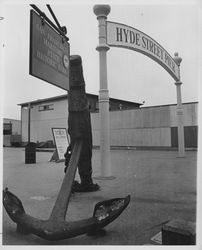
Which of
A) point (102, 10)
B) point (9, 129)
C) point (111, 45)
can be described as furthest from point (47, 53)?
point (111, 45)

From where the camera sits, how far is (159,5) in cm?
298

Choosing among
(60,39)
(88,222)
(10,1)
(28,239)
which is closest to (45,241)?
(28,239)

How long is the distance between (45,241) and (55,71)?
175 centimetres

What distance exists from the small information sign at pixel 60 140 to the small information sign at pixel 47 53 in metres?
5.70

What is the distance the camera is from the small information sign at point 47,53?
100 inches

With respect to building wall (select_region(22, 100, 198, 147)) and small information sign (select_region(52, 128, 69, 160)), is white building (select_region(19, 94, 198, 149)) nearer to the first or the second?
building wall (select_region(22, 100, 198, 147))

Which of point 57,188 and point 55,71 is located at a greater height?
point 55,71

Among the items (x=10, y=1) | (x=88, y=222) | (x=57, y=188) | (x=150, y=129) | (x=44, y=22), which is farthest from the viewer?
(x=150, y=129)

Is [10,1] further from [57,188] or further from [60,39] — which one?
[57,188]

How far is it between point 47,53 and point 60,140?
A: 6.44 m

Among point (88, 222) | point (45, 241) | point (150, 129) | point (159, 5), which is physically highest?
point (159, 5)

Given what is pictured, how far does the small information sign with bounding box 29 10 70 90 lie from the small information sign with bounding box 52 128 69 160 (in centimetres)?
570

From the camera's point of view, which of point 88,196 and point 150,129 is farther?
point 150,129

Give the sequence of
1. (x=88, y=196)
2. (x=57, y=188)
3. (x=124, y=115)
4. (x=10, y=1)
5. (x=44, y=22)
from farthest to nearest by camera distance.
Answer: (x=124, y=115) → (x=57, y=188) → (x=88, y=196) → (x=10, y=1) → (x=44, y=22)
